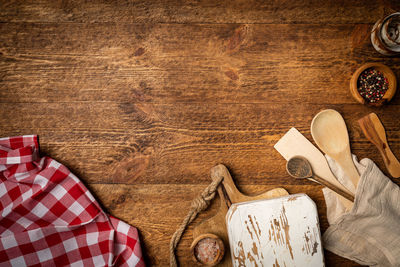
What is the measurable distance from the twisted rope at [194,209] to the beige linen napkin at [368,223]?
536 millimetres

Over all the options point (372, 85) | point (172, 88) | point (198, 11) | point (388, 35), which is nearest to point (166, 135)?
point (172, 88)

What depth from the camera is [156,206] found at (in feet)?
3.37

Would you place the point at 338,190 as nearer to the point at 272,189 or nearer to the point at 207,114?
the point at 272,189

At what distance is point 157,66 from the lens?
104 cm

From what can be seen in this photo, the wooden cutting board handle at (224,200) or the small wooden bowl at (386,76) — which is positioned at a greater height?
the small wooden bowl at (386,76)

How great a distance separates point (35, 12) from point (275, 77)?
118cm

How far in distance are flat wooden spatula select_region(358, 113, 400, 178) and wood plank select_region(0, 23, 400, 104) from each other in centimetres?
12

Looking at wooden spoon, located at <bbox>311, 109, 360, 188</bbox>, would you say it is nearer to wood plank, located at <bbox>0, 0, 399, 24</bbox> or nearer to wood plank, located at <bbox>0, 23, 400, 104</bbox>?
wood plank, located at <bbox>0, 23, 400, 104</bbox>

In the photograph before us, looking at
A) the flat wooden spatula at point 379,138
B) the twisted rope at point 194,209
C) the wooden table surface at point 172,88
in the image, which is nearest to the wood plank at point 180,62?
the wooden table surface at point 172,88

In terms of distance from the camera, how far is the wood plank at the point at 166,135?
102 cm

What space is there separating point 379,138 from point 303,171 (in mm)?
390

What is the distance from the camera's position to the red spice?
3.18ft

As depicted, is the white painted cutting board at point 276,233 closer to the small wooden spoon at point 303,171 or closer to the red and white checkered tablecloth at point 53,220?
the small wooden spoon at point 303,171

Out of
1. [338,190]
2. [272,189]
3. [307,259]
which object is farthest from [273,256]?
[338,190]
